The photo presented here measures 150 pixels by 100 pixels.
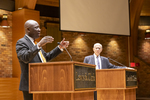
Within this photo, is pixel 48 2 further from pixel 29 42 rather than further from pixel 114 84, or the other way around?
pixel 29 42

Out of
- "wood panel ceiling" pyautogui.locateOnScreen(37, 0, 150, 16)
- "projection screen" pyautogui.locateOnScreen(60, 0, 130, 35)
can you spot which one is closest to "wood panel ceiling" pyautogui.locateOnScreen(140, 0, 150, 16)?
"wood panel ceiling" pyautogui.locateOnScreen(37, 0, 150, 16)

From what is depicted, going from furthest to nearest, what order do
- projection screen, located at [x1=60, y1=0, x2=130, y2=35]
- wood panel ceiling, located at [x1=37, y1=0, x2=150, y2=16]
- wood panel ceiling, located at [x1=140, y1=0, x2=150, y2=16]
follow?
wood panel ceiling, located at [x1=140, y1=0, x2=150, y2=16], wood panel ceiling, located at [x1=37, y1=0, x2=150, y2=16], projection screen, located at [x1=60, y1=0, x2=130, y2=35]

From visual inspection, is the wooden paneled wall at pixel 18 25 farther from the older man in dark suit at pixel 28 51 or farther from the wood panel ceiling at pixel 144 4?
the older man in dark suit at pixel 28 51

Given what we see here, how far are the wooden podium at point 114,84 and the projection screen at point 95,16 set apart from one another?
3.46m

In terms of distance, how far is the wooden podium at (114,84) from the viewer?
442 centimetres

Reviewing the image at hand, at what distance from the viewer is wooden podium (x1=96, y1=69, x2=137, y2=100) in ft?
14.5

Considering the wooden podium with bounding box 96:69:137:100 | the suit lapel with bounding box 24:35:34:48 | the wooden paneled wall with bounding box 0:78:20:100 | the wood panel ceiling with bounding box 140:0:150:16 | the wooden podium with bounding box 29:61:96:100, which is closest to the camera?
the wooden podium with bounding box 29:61:96:100

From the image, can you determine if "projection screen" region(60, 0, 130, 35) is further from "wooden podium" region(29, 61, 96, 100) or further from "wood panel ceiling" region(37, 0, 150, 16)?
"wooden podium" region(29, 61, 96, 100)

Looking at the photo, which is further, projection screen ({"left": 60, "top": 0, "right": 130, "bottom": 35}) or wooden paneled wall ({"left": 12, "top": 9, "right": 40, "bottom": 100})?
wooden paneled wall ({"left": 12, "top": 9, "right": 40, "bottom": 100})

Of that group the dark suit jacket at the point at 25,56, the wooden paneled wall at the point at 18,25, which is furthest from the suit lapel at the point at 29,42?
the wooden paneled wall at the point at 18,25

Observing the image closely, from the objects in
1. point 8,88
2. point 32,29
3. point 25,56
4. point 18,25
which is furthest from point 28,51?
point 18,25

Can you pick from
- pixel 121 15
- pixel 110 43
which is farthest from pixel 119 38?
pixel 121 15

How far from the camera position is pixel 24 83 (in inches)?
111

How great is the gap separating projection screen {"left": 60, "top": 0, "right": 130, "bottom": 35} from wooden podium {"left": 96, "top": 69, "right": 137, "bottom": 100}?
11.3 ft
